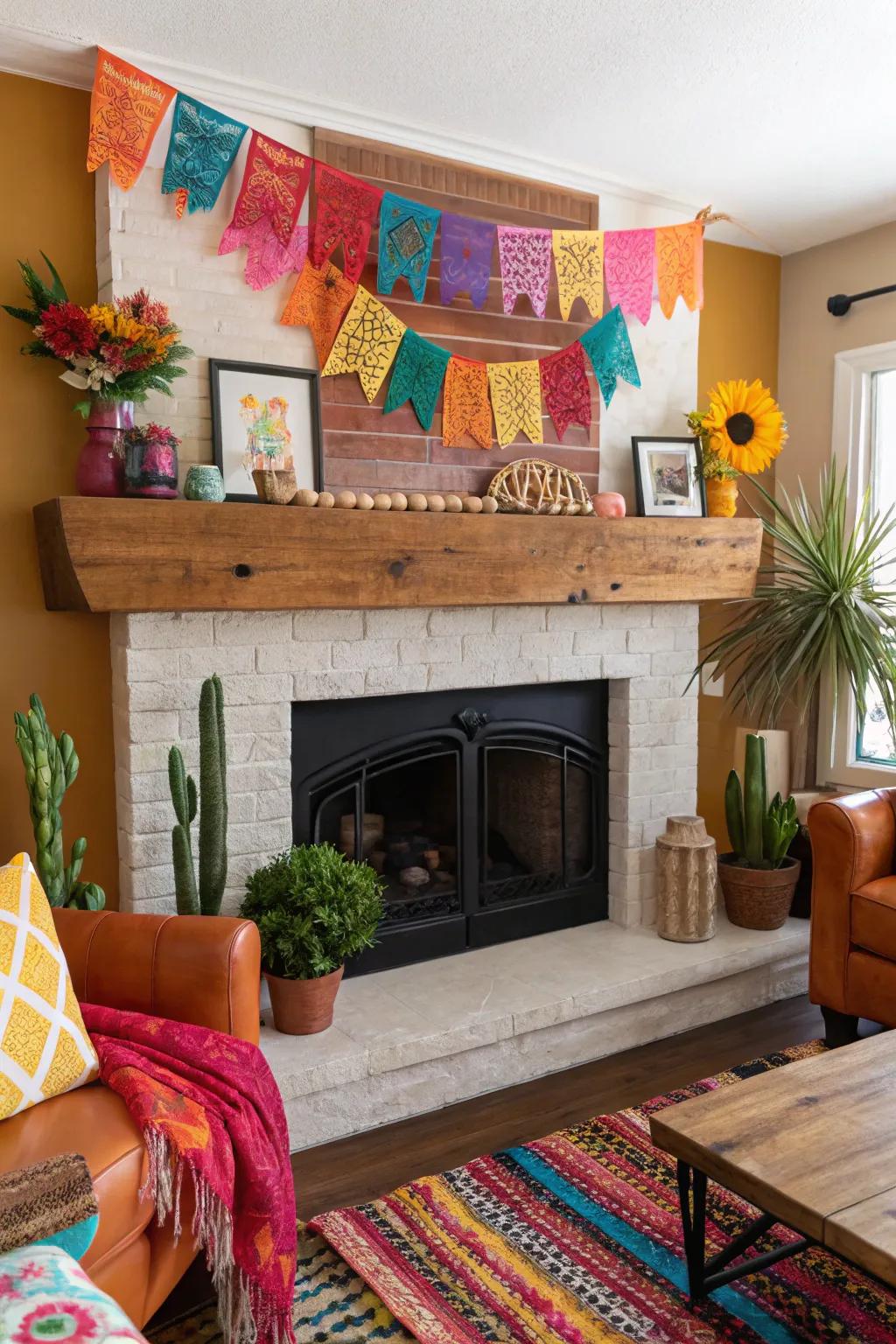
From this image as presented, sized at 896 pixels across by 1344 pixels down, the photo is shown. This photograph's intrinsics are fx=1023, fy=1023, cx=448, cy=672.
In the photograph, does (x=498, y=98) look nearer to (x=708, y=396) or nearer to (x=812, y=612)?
(x=708, y=396)

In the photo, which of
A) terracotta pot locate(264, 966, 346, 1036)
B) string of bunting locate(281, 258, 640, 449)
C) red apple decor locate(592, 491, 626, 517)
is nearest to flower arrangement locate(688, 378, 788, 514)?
string of bunting locate(281, 258, 640, 449)

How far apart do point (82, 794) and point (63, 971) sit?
919 mm

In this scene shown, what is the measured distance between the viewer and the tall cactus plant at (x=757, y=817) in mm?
3344

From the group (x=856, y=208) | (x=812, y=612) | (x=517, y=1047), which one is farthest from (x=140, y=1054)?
(x=856, y=208)

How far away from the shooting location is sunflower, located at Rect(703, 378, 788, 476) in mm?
3393

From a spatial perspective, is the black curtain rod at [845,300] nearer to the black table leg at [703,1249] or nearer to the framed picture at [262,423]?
the framed picture at [262,423]

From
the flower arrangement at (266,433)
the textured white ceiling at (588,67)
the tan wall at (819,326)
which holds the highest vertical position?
the textured white ceiling at (588,67)

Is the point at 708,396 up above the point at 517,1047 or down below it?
above

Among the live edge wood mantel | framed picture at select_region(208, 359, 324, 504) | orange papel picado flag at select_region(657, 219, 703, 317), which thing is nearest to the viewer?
the live edge wood mantel

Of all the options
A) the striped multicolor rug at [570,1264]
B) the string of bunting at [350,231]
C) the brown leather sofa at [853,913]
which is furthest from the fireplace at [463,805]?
the string of bunting at [350,231]

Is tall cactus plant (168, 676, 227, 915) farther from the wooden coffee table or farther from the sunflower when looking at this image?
the sunflower

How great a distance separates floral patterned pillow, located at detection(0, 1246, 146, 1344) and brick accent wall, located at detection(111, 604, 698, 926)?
136 cm

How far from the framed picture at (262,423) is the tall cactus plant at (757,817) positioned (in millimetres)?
1671

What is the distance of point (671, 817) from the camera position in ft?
11.1
